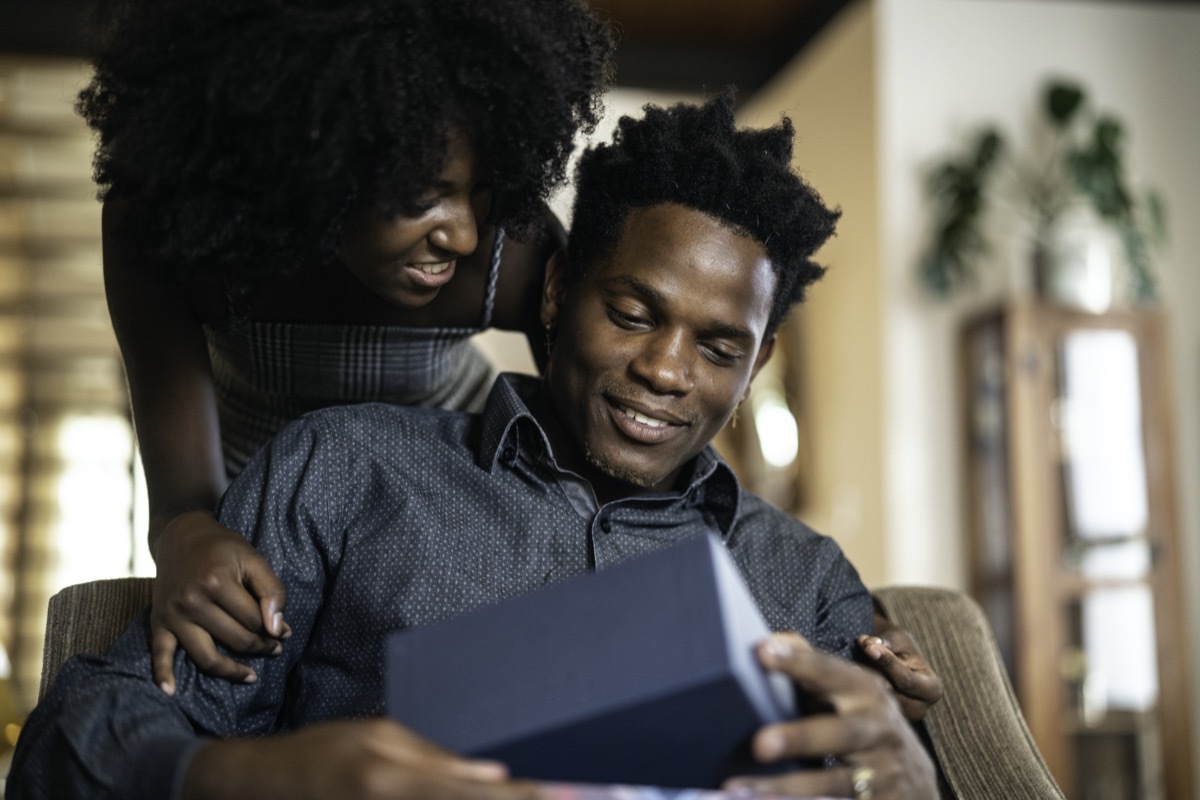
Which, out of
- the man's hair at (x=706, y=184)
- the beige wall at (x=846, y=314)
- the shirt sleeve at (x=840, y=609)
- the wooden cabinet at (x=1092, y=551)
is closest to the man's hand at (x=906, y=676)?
the shirt sleeve at (x=840, y=609)

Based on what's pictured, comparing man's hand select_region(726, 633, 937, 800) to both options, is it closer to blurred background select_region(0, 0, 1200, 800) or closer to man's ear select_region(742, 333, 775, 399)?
man's ear select_region(742, 333, 775, 399)

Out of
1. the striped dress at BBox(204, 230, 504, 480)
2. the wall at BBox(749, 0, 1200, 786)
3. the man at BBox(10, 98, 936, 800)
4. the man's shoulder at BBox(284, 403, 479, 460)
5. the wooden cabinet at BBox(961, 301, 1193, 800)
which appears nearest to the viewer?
the man at BBox(10, 98, 936, 800)

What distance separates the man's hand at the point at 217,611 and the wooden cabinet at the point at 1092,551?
8.99ft

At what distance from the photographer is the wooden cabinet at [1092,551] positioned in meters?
3.38

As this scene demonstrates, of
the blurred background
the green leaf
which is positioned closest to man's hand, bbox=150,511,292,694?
the blurred background

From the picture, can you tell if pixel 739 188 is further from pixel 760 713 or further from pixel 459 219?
pixel 760 713

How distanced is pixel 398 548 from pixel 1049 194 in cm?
309

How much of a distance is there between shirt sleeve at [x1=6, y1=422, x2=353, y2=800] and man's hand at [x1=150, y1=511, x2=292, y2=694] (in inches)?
0.8

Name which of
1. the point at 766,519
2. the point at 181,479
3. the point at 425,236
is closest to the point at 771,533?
the point at 766,519

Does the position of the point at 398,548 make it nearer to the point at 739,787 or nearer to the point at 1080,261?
the point at 739,787

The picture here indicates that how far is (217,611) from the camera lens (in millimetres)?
1012

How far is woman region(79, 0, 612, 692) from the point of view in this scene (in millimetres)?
1021

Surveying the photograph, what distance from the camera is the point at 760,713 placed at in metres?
0.76

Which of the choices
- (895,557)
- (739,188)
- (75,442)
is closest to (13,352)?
(75,442)
